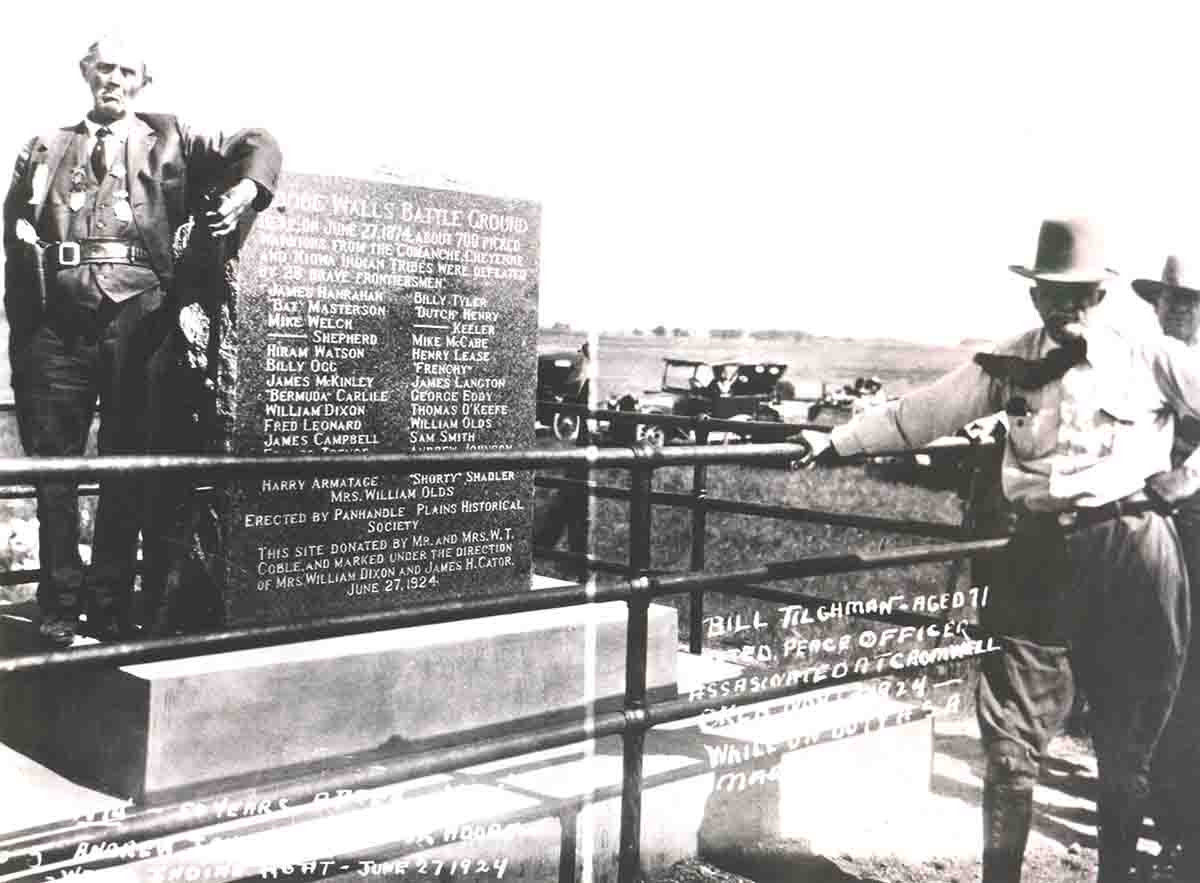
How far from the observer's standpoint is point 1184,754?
150 inches

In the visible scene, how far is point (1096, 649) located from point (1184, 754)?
2.48ft

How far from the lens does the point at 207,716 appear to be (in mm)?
3348

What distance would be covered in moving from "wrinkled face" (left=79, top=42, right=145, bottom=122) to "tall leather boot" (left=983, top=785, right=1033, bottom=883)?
3.15 meters

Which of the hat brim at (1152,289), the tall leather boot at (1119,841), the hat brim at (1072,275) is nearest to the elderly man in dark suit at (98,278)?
the hat brim at (1072,275)

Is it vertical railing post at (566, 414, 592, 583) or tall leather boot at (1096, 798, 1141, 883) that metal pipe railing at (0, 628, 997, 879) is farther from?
vertical railing post at (566, 414, 592, 583)

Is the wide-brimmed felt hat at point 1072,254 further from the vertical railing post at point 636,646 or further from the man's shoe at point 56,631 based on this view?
the man's shoe at point 56,631

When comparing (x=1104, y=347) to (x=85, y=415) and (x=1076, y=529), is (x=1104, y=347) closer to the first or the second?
(x=1076, y=529)

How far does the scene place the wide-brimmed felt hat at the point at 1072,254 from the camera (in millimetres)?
3180

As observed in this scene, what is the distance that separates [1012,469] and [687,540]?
7.17 metres

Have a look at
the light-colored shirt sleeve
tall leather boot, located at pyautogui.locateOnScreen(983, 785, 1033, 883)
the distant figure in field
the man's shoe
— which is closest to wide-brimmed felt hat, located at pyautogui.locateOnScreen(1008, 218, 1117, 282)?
the light-colored shirt sleeve

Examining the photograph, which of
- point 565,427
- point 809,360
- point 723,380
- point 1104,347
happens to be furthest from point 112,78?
point 809,360

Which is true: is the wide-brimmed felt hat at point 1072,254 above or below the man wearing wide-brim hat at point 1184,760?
above

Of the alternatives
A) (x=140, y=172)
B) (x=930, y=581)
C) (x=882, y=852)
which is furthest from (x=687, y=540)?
(x=140, y=172)

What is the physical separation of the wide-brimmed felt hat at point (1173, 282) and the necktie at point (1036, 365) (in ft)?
3.36
